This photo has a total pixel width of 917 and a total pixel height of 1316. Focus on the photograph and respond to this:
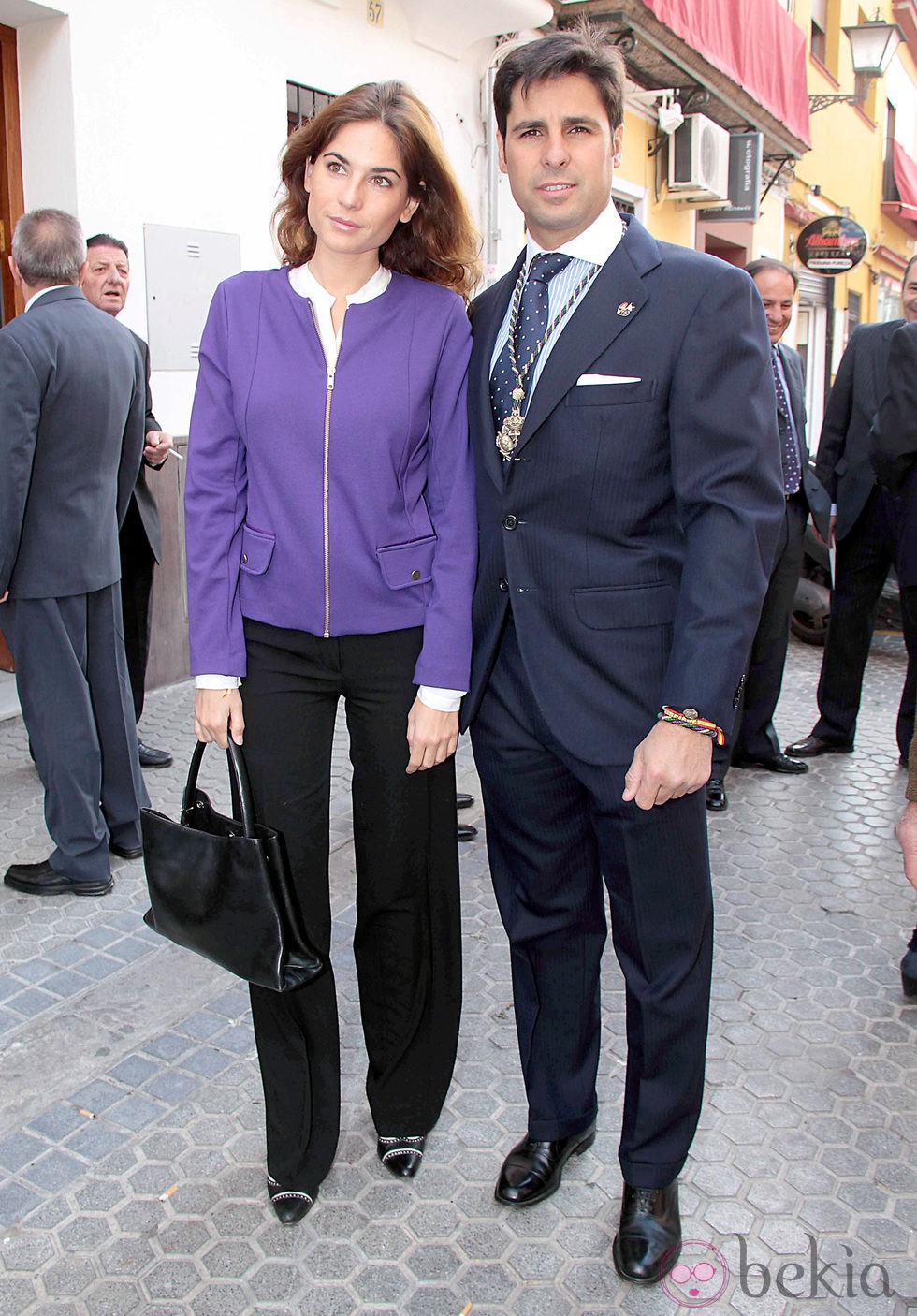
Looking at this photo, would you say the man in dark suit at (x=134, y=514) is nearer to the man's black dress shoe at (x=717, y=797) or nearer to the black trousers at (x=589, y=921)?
the man's black dress shoe at (x=717, y=797)

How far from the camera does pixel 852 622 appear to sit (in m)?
5.66

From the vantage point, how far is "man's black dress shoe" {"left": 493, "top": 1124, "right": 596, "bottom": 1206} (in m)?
2.45

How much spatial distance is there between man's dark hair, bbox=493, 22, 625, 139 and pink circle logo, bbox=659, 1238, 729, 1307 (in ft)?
7.06

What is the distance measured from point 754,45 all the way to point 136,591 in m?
10.3

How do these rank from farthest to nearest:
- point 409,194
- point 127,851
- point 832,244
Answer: point 832,244 < point 127,851 < point 409,194

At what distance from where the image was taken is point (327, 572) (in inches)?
85.8

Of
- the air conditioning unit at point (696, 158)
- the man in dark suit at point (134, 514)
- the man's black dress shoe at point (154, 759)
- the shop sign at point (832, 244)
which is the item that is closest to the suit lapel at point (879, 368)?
the man in dark suit at point (134, 514)

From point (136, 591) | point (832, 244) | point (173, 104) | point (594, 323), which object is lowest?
point (136, 591)

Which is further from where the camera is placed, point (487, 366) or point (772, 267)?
point (772, 267)

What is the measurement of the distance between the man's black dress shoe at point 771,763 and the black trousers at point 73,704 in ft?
9.27

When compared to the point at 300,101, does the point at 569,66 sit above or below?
below

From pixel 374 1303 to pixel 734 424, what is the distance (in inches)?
67.6

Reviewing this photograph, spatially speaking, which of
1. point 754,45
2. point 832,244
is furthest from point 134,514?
point 832,244

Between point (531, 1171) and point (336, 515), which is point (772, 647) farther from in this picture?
point (336, 515)
